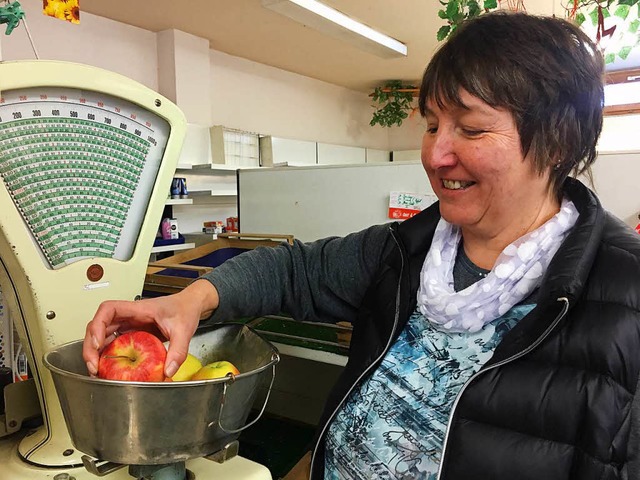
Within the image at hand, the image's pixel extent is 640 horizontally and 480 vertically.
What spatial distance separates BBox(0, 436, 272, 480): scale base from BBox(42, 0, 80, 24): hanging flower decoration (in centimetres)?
74

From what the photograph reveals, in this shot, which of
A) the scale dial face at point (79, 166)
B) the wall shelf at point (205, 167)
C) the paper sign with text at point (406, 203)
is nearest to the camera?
the scale dial face at point (79, 166)

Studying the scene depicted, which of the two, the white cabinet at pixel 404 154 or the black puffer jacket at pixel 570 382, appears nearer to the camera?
the black puffer jacket at pixel 570 382

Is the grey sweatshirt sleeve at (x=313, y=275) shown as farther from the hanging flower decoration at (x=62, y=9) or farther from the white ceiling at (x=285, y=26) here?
the white ceiling at (x=285, y=26)

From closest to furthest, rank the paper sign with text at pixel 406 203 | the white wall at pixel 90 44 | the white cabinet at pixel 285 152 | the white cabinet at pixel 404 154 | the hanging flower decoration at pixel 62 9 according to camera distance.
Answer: the hanging flower decoration at pixel 62 9 → the paper sign with text at pixel 406 203 → the white wall at pixel 90 44 → the white cabinet at pixel 285 152 → the white cabinet at pixel 404 154

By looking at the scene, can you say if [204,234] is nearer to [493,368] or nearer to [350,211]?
[350,211]

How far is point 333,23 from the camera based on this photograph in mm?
3512

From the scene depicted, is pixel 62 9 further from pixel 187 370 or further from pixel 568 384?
pixel 568 384

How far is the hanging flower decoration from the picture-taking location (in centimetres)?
94

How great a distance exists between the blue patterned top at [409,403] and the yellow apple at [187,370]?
0.29m

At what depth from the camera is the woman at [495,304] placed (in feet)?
2.32

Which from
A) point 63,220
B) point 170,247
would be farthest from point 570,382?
point 170,247

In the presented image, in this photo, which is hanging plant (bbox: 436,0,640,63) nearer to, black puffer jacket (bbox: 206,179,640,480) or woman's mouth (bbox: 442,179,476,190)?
woman's mouth (bbox: 442,179,476,190)

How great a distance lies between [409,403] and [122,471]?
452mm

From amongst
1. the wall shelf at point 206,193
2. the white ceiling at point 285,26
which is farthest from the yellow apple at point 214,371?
the wall shelf at point 206,193
